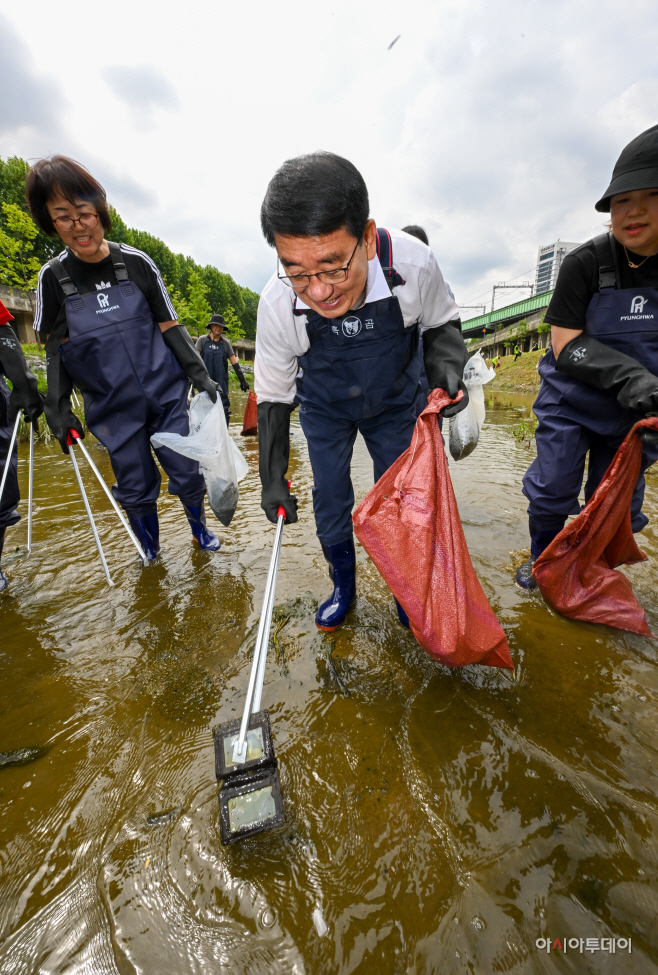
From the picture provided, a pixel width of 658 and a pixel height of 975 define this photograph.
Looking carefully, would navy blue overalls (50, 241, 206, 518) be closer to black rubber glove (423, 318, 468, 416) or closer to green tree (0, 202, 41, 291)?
black rubber glove (423, 318, 468, 416)

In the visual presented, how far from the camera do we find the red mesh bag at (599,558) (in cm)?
165

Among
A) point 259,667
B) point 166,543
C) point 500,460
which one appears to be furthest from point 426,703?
point 500,460

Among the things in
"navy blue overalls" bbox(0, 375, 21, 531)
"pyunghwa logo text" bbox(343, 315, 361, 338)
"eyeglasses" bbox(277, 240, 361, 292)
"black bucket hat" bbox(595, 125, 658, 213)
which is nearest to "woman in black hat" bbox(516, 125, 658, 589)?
"black bucket hat" bbox(595, 125, 658, 213)

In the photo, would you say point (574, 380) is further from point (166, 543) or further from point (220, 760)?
point (166, 543)

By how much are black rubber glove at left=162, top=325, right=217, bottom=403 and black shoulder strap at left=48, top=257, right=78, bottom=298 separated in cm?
47

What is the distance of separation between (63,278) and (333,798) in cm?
249

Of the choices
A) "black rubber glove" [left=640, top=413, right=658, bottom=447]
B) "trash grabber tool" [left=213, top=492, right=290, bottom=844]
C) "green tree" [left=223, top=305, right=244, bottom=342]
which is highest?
"green tree" [left=223, top=305, right=244, bottom=342]

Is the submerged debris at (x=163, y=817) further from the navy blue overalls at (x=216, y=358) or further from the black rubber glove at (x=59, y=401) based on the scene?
the navy blue overalls at (x=216, y=358)

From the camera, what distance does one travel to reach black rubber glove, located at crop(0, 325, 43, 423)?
2291 millimetres

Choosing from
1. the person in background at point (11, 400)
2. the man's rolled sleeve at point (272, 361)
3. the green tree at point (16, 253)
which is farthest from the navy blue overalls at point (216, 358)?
the green tree at point (16, 253)

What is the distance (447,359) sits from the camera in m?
1.59

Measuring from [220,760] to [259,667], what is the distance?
0.25 metres

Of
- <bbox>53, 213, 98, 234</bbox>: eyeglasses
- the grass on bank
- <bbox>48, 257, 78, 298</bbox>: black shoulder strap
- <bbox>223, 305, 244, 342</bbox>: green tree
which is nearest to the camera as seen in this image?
<bbox>53, 213, 98, 234</bbox>: eyeglasses

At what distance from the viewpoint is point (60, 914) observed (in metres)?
0.91
